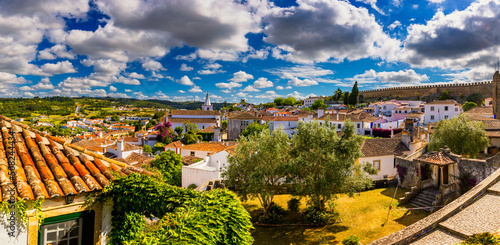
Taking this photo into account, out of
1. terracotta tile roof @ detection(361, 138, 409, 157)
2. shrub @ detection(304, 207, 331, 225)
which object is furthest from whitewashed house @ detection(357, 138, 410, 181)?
shrub @ detection(304, 207, 331, 225)

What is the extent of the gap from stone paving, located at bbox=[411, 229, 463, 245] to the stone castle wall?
329 ft

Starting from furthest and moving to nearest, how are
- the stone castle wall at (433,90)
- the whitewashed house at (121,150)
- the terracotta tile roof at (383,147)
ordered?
the stone castle wall at (433,90), the whitewashed house at (121,150), the terracotta tile roof at (383,147)

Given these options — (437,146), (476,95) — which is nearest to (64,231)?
(437,146)

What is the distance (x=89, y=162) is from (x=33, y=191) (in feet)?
4.76

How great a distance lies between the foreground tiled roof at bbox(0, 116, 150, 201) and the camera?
4684mm

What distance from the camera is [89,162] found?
6.05m

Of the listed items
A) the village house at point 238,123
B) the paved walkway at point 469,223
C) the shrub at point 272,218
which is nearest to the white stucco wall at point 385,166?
the shrub at point 272,218

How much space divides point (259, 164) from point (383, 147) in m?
16.0

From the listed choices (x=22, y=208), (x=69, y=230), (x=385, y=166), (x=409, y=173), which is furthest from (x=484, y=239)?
(x=385, y=166)

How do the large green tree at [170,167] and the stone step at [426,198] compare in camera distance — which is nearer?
the stone step at [426,198]

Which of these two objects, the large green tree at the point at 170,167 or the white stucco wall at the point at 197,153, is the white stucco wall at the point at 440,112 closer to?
A: the white stucco wall at the point at 197,153

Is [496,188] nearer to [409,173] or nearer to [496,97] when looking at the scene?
[409,173]

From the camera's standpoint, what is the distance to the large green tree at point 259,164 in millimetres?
16234

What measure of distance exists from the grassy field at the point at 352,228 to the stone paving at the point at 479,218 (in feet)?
22.5
